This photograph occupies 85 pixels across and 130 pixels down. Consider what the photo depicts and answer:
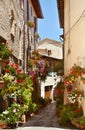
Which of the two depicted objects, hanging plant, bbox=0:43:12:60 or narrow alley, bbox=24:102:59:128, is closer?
narrow alley, bbox=24:102:59:128

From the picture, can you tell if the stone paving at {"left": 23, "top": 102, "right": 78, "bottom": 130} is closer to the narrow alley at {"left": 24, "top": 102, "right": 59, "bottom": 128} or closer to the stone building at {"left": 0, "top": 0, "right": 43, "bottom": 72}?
the narrow alley at {"left": 24, "top": 102, "right": 59, "bottom": 128}

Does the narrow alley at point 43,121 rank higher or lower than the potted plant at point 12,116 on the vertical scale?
lower

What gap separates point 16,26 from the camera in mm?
19500

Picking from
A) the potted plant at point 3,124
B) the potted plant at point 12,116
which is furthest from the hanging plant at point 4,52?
the potted plant at point 3,124

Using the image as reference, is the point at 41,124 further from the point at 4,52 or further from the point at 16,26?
the point at 16,26

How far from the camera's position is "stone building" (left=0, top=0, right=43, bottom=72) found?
15817mm

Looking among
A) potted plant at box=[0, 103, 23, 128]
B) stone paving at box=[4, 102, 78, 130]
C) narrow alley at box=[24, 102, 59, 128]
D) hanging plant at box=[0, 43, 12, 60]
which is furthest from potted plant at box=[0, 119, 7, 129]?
hanging plant at box=[0, 43, 12, 60]

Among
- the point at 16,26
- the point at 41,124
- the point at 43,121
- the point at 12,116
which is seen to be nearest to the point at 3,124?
the point at 12,116

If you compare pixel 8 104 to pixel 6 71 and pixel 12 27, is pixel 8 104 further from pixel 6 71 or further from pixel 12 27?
pixel 12 27

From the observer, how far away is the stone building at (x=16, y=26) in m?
15.8

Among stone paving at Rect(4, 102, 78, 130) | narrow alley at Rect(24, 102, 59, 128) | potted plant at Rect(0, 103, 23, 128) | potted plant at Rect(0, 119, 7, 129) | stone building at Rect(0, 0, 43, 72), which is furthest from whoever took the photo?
stone building at Rect(0, 0, 43, 72)

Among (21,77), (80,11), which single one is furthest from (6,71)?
(80,11)

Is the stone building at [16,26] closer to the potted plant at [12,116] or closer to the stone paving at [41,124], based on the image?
the potted plant at [12,116]

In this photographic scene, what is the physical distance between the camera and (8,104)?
54.4 ft
